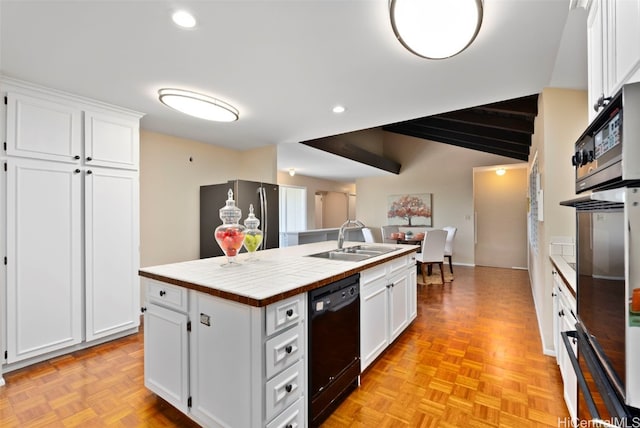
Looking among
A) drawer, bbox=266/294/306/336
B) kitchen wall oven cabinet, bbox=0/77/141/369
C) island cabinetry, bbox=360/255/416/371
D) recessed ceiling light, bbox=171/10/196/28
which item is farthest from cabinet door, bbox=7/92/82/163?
island cabinetry, bbox=360/255/416/371

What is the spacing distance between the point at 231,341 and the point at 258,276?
0.38 m

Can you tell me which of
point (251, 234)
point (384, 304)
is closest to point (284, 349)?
point (251, 234)

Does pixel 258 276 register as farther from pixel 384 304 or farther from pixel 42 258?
pixel 42 258

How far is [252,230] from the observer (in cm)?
208

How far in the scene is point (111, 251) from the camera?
2.71 metres

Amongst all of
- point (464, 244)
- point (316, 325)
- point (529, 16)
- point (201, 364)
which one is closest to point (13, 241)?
point (201, 364)

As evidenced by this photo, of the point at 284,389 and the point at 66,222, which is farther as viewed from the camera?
the point at 66,222

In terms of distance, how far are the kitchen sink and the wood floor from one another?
836 mm

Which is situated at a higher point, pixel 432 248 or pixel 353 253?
pixel 353 253

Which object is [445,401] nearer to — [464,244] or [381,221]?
[464,244]

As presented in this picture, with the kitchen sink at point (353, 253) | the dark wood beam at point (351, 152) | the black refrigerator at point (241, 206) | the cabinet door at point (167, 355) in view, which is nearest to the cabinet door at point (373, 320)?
the kitchen sink at point (353, 253)

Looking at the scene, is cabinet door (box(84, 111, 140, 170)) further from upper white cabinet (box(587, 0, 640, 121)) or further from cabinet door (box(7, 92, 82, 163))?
upper white cabinet (box(587, 0, 640, 121))

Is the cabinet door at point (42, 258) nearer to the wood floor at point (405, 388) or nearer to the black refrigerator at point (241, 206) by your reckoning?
the wood floor at point (405, 388)

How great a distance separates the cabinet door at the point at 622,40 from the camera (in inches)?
30.0
